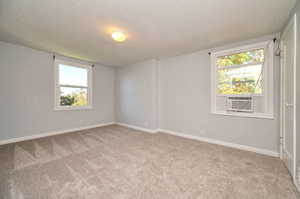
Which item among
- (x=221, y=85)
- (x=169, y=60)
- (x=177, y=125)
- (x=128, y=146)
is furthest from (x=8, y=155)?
(x=221, y=85)

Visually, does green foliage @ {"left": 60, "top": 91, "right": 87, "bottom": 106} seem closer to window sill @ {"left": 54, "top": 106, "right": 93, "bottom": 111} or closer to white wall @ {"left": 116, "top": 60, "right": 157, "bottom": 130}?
window sill @ {"left": 54, "top": 106, "right": 93, "bottom": 111}

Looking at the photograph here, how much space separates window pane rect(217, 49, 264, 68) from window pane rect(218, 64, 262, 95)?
4.9 inches

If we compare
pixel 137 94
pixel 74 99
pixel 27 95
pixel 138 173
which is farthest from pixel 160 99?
pixel 27 95

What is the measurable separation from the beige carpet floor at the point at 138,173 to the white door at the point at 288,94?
0.30 meters

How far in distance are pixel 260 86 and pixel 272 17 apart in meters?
1.25

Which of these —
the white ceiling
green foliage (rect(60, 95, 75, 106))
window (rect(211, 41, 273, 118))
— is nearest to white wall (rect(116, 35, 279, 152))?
window (rect(211, 41, 273, 118))

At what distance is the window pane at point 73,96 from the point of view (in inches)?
159

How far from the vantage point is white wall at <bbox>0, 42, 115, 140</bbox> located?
10.0 feet

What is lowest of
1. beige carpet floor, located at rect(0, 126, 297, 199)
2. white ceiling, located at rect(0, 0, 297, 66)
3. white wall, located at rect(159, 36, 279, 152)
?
beige carpet floor, located at rect(0, 126, 297, 199)

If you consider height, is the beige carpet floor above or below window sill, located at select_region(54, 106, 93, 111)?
below

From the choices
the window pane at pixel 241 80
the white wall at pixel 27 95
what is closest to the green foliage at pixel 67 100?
the white wall at pixel 27 95

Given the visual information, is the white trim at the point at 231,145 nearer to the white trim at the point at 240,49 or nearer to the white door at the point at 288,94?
the white door at the point at 288,94

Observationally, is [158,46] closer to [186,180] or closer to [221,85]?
[221,85]

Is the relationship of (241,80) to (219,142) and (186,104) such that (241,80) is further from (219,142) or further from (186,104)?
(219,142)
